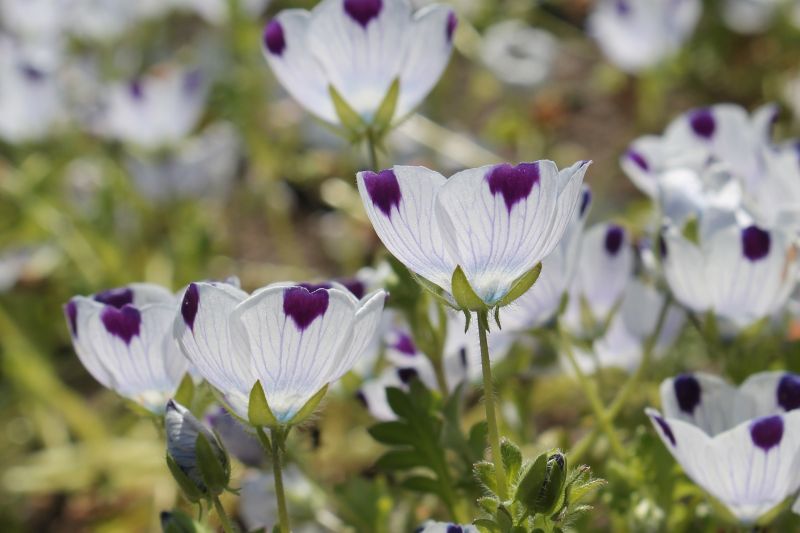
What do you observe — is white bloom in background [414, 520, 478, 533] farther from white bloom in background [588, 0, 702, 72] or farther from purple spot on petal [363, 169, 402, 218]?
white bloom in background [588, 0, 702, 72]

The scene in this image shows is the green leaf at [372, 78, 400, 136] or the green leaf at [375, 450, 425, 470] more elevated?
the green leaf at [372, 78, 400, 136]

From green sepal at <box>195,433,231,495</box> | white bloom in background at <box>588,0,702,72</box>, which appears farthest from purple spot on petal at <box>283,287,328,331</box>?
white bloom in background at <box>588,0,702,72</box>

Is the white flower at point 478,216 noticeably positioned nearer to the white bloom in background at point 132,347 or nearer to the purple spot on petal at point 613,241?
the white bloom in background at point 132,347

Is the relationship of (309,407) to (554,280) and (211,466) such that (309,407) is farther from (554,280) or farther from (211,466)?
(554,280)

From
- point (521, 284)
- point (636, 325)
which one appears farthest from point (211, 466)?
point (636, 325)

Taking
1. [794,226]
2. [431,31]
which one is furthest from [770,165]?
[431,31]

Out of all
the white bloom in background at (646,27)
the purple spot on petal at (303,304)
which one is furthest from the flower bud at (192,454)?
the white bloom in background at (646,27)
